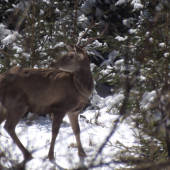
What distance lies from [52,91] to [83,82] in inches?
18.5

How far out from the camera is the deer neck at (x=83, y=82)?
3.98 metres

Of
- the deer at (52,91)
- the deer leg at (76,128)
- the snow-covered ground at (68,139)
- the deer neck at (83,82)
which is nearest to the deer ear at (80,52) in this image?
the deer at (52,91)

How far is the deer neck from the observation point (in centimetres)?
398

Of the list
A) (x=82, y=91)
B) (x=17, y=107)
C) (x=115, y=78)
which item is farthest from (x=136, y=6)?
(x=17, y=107)

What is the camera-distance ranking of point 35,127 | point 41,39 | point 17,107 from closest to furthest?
1. point 17,107
2. point 35,127
3. point 41,39

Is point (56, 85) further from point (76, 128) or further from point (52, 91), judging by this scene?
point (76, 128)

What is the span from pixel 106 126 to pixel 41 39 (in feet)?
9.52

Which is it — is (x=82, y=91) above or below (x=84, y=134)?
above

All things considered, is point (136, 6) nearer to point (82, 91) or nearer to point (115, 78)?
point (115, 78)

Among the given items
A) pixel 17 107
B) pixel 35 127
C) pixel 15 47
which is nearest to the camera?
pixel 17 107

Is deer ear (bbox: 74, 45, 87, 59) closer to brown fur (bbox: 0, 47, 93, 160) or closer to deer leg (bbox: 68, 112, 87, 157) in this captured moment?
brown fur (bbox: 0, 47, 93, 160)

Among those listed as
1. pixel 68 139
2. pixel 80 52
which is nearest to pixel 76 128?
pixel 68 139

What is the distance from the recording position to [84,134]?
5105 millimetres

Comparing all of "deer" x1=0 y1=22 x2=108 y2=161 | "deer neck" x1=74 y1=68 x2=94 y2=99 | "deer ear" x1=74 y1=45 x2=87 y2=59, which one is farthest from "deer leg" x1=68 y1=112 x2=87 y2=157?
"deer ear" x1=74 y1=45 x2=87 y2=59
